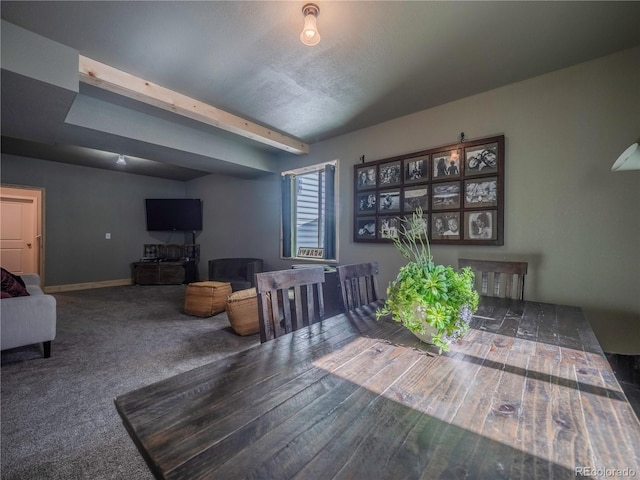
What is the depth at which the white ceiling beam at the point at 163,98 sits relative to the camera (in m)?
2.36

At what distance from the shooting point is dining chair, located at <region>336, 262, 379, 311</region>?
1.83m

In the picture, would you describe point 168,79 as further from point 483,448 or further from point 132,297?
point 132,297

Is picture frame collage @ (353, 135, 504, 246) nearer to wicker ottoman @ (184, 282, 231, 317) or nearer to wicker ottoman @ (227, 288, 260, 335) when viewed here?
wicker ottoman @ (227, 288, 260, 335)

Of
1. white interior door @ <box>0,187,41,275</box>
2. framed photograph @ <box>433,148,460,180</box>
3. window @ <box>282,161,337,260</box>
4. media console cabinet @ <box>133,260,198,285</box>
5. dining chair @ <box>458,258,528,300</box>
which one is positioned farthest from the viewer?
media console cabinet @ <box>133,260,198,285</box>

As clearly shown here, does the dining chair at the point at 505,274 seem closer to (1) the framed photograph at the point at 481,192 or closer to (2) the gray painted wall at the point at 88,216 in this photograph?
(1) the framed photograph at the point at 481,192

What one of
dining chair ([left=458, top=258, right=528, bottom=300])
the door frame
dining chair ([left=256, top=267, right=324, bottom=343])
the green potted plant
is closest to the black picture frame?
dining chair ([left=458, top=258, right=528, bottom=300])

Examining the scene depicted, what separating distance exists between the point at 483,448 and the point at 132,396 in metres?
0.87

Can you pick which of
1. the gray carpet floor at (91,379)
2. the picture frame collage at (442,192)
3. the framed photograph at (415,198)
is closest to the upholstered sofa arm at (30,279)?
the gray carpet floor at (91,379)

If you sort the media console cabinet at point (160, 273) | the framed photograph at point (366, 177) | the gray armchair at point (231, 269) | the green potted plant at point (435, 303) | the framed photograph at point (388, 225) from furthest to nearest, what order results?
the media console cabinet at point (160, 273)
the gray armchair at point (231, 269)
the framed photograph at point (366, 177)
the framed photograph at point (388, 225)
the green potted plant at point (435, 303)

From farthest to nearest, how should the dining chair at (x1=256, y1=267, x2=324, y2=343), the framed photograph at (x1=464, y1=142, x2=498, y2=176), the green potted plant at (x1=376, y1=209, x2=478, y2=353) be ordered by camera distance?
the framed photograph at (x1=464, y1=142, x2=498, y2=176), the dining chair at (x1=256, y1=267, x2=324, y2=343), the green potted plant at (x1=376, y1=209, x2=478, y2=353)

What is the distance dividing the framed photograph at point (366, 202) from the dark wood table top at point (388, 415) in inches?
104

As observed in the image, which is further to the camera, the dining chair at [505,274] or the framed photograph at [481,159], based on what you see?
the framed photograph at [481,159]

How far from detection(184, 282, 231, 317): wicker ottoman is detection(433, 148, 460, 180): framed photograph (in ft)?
10.1

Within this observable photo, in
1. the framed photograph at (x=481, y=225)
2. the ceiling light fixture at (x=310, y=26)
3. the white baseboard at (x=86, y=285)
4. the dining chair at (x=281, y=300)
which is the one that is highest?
the ceiling light fixture at (x=310, y=26)
